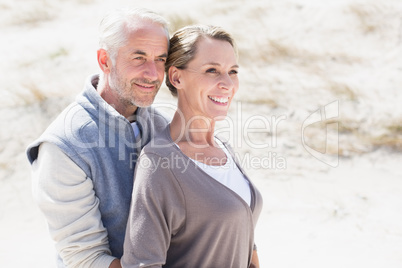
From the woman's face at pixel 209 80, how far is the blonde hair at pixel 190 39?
0.05 feet

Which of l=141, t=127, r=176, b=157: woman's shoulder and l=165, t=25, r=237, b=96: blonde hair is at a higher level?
l=165, t=25, r=237, b=96: blonde hair

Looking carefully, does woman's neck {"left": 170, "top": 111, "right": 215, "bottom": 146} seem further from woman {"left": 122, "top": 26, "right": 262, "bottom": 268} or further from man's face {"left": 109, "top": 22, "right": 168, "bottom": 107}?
man's face {"left": 109, "top": 22, "right": 168, "bottom": 107}

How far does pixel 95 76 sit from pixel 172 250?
96cm

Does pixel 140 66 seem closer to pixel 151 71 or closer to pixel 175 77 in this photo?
pixel 151 71

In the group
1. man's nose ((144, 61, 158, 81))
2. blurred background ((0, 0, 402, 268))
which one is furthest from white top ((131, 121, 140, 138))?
blurred background ((0, 0, 402, 268))

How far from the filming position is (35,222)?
443cm

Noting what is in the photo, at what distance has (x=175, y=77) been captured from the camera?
5.96 feet

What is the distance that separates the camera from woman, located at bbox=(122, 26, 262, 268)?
1519mm

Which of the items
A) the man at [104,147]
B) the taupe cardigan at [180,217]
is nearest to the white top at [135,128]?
the man at [104,147]

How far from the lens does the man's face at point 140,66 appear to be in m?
1.89

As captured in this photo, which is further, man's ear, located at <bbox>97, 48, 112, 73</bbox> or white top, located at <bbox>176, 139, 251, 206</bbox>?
man's ear, located at <bbox>97, 48, 112, 73</bbox>

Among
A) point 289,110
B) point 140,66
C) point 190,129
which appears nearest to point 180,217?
point 190,129

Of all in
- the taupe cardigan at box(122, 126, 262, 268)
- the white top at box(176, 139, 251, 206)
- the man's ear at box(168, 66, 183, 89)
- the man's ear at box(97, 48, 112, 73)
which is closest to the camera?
the taupe cardigan at box(122, 126, 262, 268)

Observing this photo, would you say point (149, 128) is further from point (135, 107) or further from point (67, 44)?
point (67, 44)
